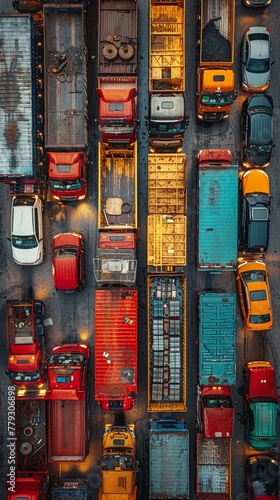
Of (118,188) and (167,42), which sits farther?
(118,188)

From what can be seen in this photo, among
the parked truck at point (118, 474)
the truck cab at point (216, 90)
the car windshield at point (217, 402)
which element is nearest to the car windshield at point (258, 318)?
the car windshield at point (217, 402)

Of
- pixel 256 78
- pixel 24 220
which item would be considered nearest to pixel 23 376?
pixel 24 220

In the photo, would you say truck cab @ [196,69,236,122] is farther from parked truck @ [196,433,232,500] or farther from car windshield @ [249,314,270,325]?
parked truck @ [196,433,232,500]

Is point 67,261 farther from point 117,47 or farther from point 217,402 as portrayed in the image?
point 117,47

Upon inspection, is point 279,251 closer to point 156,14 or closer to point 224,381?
point 224,381

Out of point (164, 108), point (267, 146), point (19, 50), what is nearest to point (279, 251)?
point (267, 146)

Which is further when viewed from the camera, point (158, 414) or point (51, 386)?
point (158, 414)
